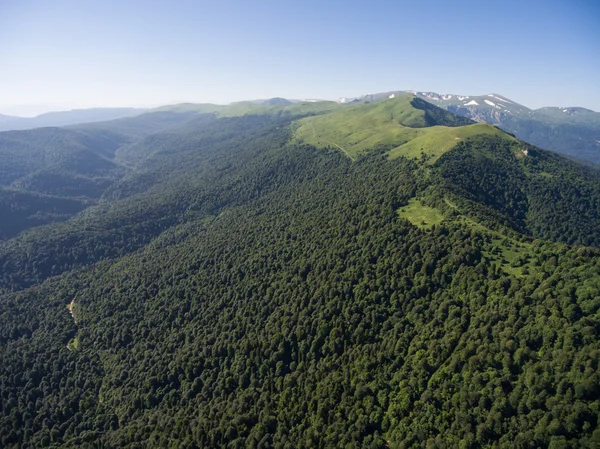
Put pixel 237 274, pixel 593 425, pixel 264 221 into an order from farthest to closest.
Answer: pixel 264 221
pixel 237 274
pixel 593 425

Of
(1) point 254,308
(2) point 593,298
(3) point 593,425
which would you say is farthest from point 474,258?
(1) point 254,308

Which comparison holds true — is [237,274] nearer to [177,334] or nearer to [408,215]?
[177,334]

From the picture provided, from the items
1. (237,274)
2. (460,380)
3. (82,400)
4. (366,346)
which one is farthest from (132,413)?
(460,380)

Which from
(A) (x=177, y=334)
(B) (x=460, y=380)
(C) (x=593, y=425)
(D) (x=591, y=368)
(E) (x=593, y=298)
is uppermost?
(E) (x=593, y=298)

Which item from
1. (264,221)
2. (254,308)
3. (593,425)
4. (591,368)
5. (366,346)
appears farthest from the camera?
(264,221)

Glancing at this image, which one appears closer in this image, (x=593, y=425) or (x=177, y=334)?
(x=593, y=425)

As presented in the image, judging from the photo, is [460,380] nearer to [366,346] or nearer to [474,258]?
[366,346]

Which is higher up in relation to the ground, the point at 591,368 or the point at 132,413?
the point at 591,368
